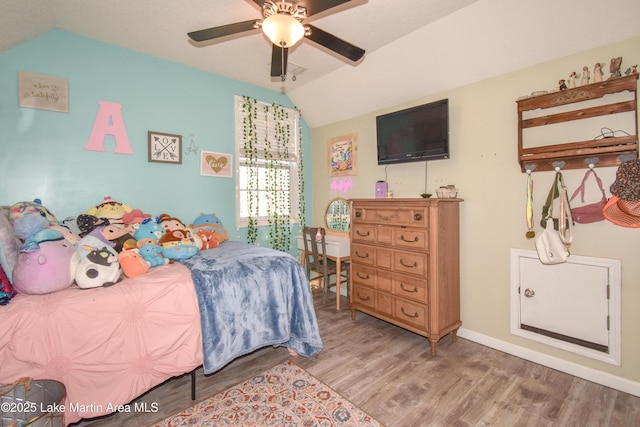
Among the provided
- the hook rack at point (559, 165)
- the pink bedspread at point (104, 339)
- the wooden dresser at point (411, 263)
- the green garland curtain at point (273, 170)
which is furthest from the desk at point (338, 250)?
the hook rack at point (559, 165)

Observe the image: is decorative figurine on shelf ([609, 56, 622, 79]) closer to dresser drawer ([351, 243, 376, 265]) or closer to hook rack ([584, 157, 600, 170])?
hook rack ([584, 157, 600, 170])

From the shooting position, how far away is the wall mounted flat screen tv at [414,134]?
110 inches

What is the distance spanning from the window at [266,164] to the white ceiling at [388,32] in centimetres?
71

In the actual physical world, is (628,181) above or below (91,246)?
above

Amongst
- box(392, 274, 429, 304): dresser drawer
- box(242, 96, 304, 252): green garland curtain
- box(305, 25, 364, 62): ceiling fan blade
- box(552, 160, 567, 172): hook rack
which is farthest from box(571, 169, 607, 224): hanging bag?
box(242, 96, 304, 252): green garland curtain

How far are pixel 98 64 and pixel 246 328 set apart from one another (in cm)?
293

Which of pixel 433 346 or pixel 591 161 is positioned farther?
pixel 433 346

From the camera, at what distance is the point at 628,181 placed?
1.80m

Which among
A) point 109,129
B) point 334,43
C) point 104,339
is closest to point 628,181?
point 334,43

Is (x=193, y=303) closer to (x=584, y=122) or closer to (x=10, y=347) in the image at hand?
(x=10, y=347)

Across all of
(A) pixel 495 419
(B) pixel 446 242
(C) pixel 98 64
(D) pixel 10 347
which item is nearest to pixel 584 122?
(B) pixel 446 242

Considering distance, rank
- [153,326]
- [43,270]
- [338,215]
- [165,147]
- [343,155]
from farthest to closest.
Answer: [338,215] < [343,155] < [165,147] < [153,326] < [43,270]

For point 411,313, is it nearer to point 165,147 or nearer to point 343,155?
point 343,155

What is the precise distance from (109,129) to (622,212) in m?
4.36
